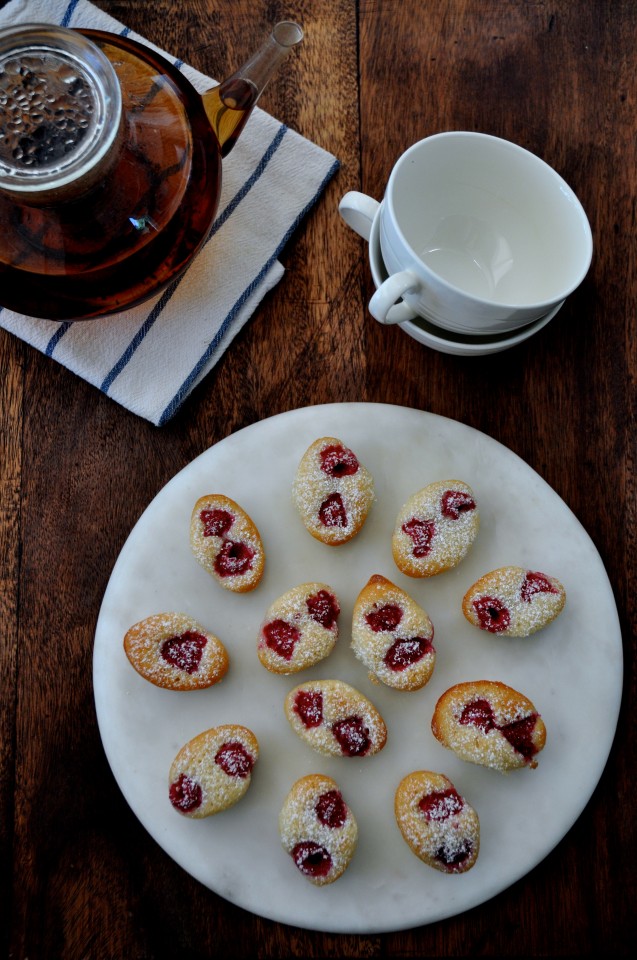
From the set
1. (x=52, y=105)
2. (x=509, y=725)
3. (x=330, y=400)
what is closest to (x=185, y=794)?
(x=509, y=725)

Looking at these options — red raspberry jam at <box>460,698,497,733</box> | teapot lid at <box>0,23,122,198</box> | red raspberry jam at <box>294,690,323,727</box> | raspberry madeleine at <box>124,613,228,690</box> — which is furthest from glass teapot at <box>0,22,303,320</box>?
red raspberry jam at <box>460,698,497,733</box>

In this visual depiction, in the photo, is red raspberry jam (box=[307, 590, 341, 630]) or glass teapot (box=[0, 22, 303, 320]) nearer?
glass teapot (box=[0, 22, 303, 320])

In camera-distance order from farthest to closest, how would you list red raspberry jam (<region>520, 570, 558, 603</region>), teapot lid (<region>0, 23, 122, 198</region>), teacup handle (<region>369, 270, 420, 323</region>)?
red raspberry jam (<region>520, 570, 558, 603</region>)
teacup handle (<region>369, 270, 420, 323</region>)
teapot lid (<region>0, 23, 122, 198</region>)

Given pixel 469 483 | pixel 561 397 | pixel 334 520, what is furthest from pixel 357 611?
pixel 561 397

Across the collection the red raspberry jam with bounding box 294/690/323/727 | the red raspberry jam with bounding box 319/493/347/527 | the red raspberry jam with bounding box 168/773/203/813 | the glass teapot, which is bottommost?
the red raspberry jam with bounding box 168/773/203/813

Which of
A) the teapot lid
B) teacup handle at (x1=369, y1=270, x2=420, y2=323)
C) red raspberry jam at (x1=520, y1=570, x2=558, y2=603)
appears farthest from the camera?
red raspberry jam at (x1=520, y1=570, x2=558, y2=603)

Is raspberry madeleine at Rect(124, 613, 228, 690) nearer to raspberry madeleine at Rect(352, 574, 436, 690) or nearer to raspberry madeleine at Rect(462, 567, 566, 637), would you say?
raspberry madeleine at Rect(352, 574, 436, 690)

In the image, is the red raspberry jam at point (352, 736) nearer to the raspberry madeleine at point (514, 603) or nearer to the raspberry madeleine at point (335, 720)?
the raspberry madeleine at point (335, 720)
